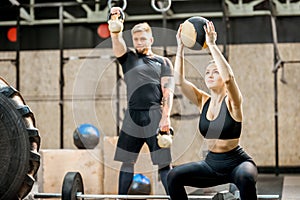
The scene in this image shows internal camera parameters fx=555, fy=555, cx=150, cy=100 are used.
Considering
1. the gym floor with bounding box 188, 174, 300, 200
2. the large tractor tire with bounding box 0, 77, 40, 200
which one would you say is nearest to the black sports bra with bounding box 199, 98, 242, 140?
the large tractor tire with bounding box 0, 77, 40, 200

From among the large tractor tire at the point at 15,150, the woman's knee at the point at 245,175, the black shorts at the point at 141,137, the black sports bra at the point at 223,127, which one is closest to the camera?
the woman's knee at the point at 245,175

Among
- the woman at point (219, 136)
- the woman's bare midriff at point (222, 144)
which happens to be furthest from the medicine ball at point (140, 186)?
the woman's bare midriff at point (222, 144)

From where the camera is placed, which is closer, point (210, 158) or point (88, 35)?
point (210, 158)

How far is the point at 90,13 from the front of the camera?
25.2ft

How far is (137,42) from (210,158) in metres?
1.08

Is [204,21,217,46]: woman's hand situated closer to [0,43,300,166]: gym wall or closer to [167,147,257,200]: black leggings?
[167,147,257,200]: black leggings

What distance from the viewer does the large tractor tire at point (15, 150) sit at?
2850 mm

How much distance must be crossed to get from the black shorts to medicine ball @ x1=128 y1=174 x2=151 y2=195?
1.33 meters

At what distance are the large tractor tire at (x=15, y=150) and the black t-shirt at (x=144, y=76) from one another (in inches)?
30.4

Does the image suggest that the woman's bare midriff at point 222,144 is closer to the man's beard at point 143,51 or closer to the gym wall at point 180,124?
the man's beard at point 143,51

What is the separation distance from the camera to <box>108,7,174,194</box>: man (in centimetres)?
344

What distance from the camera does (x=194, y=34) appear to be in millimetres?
2609

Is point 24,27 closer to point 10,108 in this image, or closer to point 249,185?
point 10,108

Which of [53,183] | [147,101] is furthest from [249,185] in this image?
[53,183]
